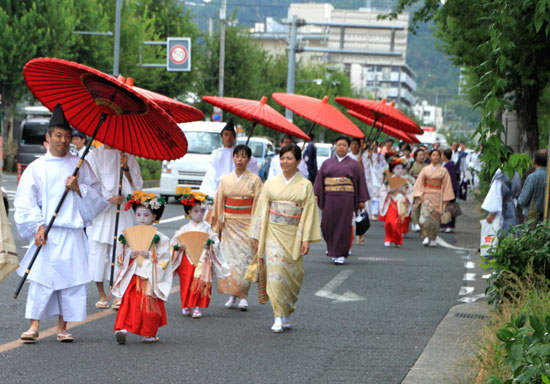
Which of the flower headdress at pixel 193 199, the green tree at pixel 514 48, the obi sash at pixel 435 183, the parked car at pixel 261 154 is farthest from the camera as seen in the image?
the parked car at pixel 261 154

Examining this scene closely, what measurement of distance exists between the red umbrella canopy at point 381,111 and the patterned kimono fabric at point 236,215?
6674mm

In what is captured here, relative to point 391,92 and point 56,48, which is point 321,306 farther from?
point 391,92

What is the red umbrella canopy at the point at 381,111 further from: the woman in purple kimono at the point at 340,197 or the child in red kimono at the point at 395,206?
the woman in purple kimono at the point at 340,197

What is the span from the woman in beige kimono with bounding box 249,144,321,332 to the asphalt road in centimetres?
40

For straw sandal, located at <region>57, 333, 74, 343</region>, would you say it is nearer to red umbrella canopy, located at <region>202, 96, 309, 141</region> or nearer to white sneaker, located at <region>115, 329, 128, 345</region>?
white sneaker, located at <region>115, 329, 128, 345</region>

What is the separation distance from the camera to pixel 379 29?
5276 inches

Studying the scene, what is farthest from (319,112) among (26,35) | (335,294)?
(26,35)

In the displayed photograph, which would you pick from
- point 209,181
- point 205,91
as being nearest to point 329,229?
point 209,181

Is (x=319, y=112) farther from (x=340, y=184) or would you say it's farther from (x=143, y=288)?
(x=143, y=288)

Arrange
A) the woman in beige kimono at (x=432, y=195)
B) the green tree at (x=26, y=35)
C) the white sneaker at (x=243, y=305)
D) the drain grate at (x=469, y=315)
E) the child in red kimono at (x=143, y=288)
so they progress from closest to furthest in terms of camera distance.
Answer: the child in red kimono at (x=143, y=288) < the drain grate at (x=469, y=315) < the white sneaker at (x=243, y=305) < the woman in beige kimono at (x=432, y=195) < the green tree at (x=26, y=35)

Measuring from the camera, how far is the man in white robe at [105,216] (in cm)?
909

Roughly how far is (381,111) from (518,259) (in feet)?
27.3

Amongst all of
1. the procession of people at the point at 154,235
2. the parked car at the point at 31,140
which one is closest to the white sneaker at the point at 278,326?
the procession of people at the point at 154,235

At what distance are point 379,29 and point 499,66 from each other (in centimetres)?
13046
